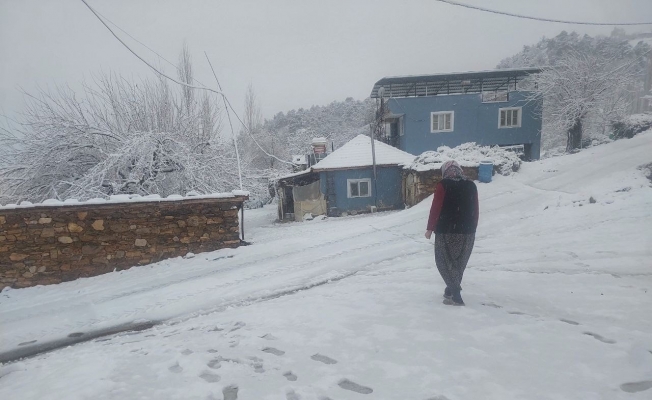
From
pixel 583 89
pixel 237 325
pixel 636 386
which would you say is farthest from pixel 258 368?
pixel 583 89

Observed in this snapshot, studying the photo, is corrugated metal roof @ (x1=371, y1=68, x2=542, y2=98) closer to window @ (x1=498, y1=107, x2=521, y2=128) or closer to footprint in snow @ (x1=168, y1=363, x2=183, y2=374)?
window @ (x1=498, y1=107, x2=521, y2=128)

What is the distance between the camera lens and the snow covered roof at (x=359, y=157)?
18477mm

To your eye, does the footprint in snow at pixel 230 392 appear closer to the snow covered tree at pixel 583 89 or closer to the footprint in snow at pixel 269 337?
the footprint in snow at pixel 269 337

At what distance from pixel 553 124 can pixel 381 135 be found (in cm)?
1249

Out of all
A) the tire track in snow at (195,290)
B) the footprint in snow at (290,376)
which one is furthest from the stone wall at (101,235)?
the footprint in snow at (290,376)

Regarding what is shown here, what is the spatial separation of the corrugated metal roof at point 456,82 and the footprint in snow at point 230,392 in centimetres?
2375

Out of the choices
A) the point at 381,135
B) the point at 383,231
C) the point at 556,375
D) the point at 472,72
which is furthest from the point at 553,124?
the point at 556,375

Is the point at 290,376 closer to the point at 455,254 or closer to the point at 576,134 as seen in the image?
the point at 455,254

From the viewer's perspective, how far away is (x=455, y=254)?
3.56 meters

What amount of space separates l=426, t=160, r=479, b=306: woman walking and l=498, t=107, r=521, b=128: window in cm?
2216

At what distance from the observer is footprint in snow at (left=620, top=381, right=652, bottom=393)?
204cm

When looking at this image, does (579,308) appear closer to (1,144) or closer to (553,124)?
(1,144)

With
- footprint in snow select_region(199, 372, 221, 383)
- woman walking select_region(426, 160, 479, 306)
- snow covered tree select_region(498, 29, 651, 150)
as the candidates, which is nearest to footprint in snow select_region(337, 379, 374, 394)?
footprint in snow select_region(199, 372, 221, 383)

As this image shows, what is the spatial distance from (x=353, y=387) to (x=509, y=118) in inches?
973
